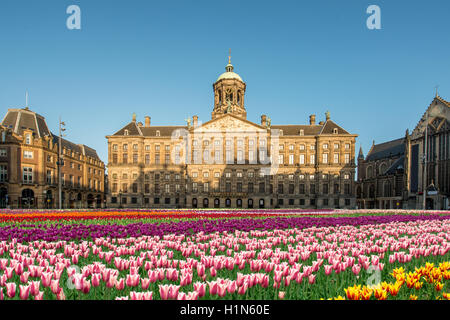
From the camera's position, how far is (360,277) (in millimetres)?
4266

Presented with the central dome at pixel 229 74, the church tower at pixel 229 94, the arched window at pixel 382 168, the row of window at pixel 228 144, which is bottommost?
the arched window at pixel 382 168

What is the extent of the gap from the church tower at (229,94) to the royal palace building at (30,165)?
33.8 meters

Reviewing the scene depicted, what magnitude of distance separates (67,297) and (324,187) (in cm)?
6570

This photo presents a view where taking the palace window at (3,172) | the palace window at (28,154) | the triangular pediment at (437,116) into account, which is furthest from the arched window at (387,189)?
the palace window at (3,172)

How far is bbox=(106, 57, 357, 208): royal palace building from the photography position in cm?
6362

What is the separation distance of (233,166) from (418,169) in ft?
128

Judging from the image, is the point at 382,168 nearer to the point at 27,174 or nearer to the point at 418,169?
the point at 418,169

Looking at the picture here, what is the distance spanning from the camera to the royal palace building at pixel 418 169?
5971 cm

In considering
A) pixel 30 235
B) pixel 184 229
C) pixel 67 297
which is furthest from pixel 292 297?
pixel 30 235

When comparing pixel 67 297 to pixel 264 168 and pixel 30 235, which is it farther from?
pixel 264 168

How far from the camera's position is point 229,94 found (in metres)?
70.6

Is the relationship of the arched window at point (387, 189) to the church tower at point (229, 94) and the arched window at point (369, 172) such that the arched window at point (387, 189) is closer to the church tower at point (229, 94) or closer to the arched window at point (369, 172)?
the arched window at point (369, 172)

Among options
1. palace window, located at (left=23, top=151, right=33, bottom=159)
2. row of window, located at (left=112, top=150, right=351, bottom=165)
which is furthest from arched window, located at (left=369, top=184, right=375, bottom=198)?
palace window, located at (left=23, top=151, right=33, bottom=159)

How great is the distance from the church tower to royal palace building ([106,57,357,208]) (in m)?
2.94
